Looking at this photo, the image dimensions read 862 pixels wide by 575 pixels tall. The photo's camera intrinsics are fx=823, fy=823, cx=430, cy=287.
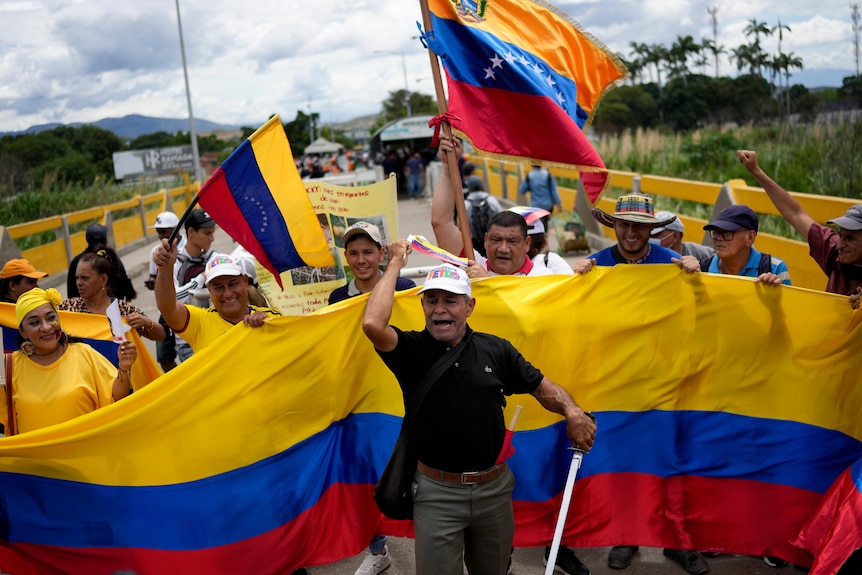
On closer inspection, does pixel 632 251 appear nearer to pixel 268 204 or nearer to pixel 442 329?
pixel 442 329

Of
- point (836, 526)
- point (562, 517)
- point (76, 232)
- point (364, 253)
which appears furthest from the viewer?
point (76, 232)

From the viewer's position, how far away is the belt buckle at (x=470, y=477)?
11.9 ft

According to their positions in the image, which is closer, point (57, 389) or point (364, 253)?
point (57, 389)

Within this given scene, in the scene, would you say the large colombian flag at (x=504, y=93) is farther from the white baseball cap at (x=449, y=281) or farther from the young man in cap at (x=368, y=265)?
the white baseball cap at (x=449, y=281)

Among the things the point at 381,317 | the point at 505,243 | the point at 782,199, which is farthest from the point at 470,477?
the point at 782,199

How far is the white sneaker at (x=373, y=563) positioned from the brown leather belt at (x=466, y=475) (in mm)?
1449

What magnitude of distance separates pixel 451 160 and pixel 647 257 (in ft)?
4.57

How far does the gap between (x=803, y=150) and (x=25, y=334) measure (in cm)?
1263

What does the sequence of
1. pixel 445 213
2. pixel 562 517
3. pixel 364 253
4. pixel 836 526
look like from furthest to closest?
1. pixel 445 213
2. pixel 364 253
3. pixel 836 526
4. pixel 562 517

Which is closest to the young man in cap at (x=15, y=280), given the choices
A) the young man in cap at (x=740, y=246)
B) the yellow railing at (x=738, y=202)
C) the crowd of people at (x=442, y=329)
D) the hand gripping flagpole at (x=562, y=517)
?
the crowd of people at (x=442, y=329)

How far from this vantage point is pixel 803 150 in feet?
45.0

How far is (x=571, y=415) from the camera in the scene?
3.66 metres

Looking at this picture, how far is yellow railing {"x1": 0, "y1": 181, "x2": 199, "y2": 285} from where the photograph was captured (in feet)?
51.0

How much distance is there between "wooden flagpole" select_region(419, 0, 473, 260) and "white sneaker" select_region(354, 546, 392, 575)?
74.6 inches
